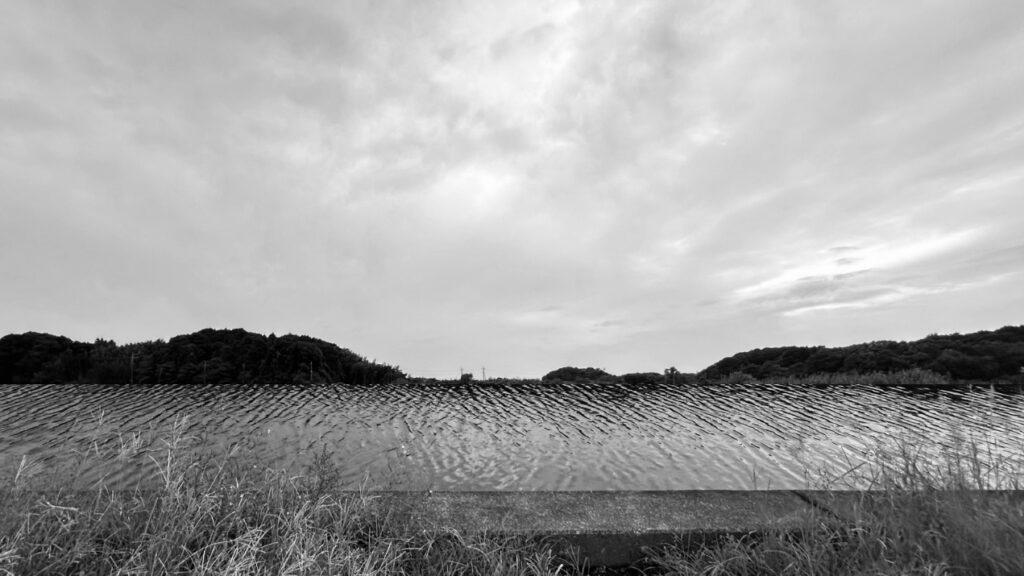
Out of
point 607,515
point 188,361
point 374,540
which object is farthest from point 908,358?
point 188,361

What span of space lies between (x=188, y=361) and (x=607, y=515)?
22.3m

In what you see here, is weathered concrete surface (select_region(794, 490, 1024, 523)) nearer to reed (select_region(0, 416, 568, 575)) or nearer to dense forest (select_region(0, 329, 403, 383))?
reed (select_region(0, 416, 568, 575))

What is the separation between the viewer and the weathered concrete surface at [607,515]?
11.5 ft

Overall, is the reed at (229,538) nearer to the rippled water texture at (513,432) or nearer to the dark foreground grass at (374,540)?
the dark foreground grass at (374,540)

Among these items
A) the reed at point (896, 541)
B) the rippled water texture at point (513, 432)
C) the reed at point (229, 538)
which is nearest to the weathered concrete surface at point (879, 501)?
the reed at point (896, 541)

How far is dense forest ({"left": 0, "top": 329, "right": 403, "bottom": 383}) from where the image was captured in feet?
63.1

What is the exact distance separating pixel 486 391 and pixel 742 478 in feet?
39.2

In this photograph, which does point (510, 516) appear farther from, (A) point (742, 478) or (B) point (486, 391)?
(B) point (486, 391)

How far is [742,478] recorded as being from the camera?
260 inches

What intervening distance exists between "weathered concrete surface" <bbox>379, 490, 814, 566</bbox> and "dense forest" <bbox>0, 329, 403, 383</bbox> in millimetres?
18371

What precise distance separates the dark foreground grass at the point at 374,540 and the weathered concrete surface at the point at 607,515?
99mm

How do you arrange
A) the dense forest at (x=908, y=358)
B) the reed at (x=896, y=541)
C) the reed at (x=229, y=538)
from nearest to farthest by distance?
the reed at (x=896, y=541), the reed at (x=229, y=538), the dense forest at (x=908, y=358)

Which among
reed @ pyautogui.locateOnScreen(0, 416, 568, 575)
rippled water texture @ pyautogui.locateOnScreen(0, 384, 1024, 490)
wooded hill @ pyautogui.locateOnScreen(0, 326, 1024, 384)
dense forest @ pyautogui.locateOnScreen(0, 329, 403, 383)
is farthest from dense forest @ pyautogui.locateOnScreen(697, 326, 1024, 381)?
reed @ pyautogui.locateOnScreen(0, 416, 568, 575)

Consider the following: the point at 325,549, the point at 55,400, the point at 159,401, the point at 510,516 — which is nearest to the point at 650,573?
the point at 510,516
